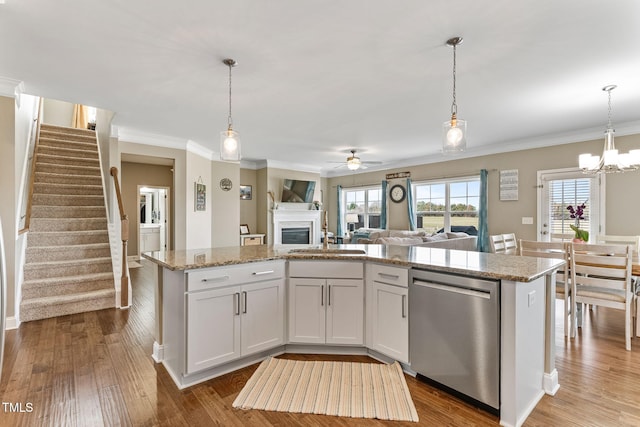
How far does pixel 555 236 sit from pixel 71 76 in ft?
23.8

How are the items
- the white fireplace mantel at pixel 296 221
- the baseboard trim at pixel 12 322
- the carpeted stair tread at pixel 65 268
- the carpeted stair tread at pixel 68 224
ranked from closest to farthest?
the baseboard trim at pixel 12 322
the carpeted stair tread at pixel 65 268
the carpeted stair tread at pixel 68 224
the white fireplace mantel at pixel 296 221

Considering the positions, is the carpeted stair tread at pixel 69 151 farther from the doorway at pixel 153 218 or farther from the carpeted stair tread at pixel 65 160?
the doorway at pixel 153 218

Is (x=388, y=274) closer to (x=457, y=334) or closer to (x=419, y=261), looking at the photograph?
(x=419, y=261)

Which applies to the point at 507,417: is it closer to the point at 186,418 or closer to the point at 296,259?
the point at 296,259

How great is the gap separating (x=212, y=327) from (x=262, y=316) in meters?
0.41

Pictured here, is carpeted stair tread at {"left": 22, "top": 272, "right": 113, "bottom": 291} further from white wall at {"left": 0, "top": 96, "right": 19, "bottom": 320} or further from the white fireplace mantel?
the white fireplace mantel

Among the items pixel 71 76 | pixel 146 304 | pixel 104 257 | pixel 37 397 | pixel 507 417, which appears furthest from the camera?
pixel 104 257

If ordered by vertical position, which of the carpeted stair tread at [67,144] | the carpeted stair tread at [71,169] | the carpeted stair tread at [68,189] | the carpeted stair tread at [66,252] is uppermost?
the carpeted stair tread at [67,144]

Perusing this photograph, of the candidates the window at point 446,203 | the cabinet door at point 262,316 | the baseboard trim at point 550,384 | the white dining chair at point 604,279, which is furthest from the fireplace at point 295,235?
the baseboard trim at point 550,384

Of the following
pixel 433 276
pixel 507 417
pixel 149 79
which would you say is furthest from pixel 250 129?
pixel 507 417

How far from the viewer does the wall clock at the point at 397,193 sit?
7984 mm

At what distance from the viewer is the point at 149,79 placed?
3201mm

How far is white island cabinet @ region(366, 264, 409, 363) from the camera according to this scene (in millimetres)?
2361

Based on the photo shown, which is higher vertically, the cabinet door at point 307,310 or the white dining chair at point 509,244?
the white dining chair at point 509,244
